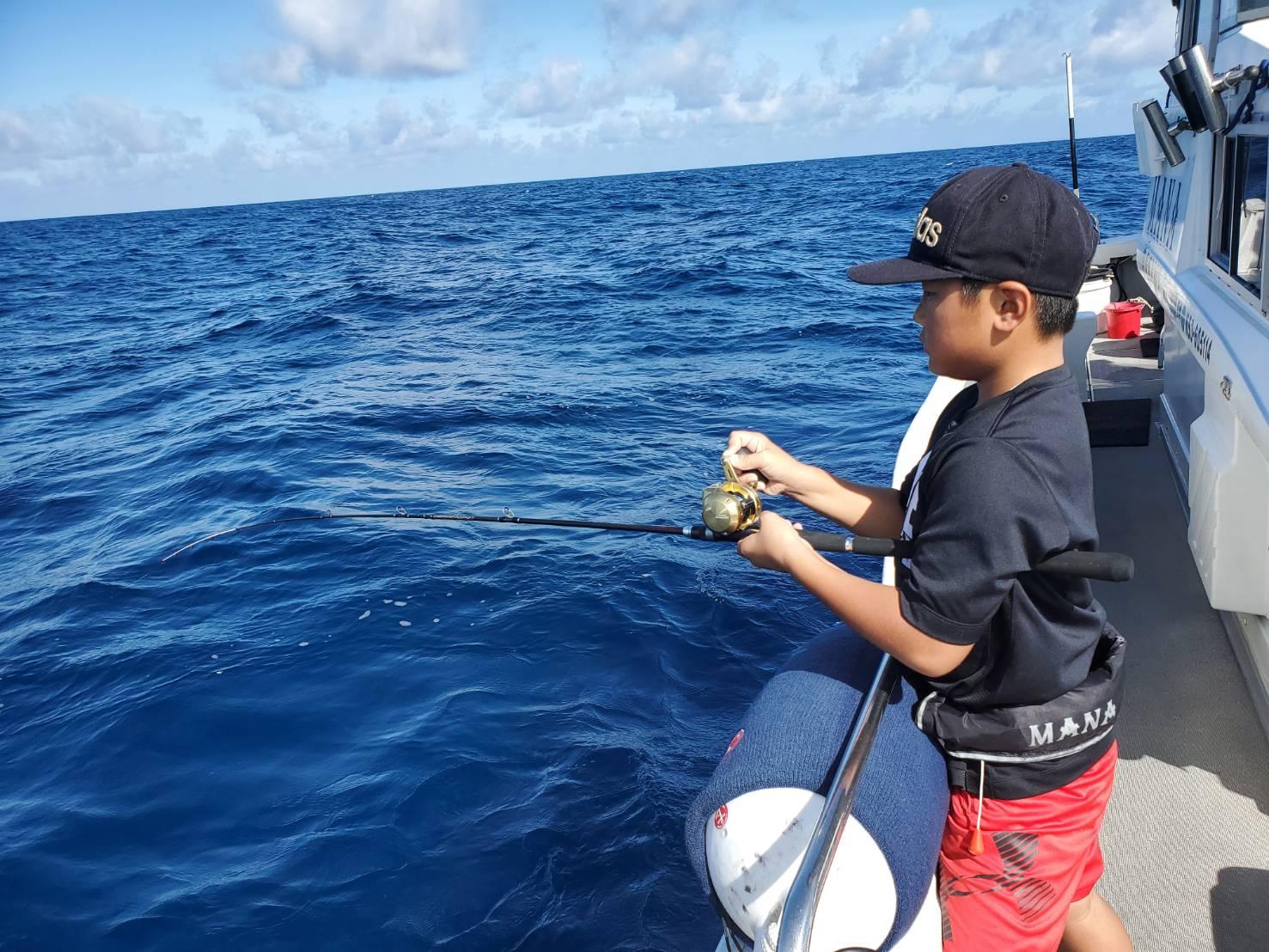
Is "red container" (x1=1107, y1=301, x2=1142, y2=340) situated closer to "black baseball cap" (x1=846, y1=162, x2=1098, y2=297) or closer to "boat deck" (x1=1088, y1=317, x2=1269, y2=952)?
"boat deck" (x1=1088, y1=317, x2=1269, y2=952)

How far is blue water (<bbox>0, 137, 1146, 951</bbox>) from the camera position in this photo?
3320 millimetres

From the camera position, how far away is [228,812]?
3744mm

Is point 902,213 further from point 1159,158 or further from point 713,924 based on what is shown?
point 713,924

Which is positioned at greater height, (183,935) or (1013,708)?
(1013,708)

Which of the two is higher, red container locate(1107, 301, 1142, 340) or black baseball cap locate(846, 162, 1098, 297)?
black baseball cap locate(846, 162, 1098, 297)

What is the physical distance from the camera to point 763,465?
219 cm

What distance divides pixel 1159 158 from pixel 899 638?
18.8 feet

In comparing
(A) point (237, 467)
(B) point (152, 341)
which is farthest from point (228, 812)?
(B) point (152, 341)

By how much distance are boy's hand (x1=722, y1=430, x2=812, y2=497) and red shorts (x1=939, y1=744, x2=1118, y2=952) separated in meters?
0.79

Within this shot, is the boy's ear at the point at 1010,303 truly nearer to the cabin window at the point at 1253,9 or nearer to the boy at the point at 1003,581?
the boy at the point at 1003,581

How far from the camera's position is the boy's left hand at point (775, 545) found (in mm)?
1659

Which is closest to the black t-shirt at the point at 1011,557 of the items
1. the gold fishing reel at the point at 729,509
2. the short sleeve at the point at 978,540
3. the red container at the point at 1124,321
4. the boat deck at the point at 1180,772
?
the short sleeve at the point at 978,540

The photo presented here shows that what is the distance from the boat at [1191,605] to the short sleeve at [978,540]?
A: 0.23m

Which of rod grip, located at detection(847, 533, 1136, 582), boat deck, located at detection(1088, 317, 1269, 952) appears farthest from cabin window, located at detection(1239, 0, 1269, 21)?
rod grip, located at detection(847, 533, 1136, 582)
